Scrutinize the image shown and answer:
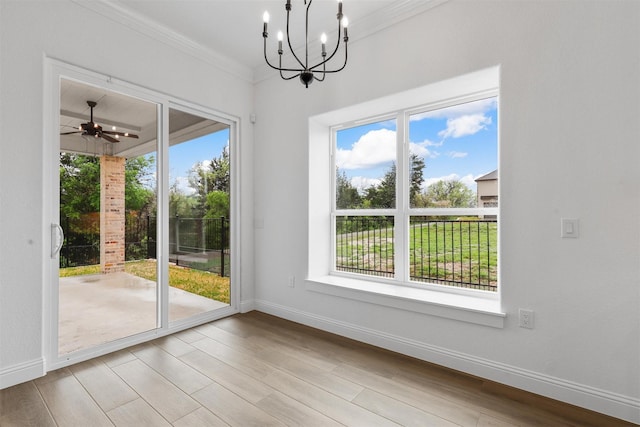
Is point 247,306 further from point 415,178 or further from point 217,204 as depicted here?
point 415,178

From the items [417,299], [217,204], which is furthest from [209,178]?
[417,299]

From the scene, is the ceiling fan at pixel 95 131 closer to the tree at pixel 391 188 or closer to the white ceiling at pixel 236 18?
the white ceiling at pixel 236 18

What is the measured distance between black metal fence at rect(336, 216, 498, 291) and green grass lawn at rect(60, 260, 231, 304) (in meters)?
1.36

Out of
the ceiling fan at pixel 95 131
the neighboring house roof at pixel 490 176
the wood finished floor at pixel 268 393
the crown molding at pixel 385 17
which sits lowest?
the wood finished floor at pixel 268 393

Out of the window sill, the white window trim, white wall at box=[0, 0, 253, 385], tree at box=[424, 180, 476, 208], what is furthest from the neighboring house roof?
white wall at box=[0, 0, 253, 385]

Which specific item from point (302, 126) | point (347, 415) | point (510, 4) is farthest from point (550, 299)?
point (302, 126)

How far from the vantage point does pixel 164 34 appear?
2.85 meters

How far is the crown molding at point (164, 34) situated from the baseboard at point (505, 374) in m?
2.92

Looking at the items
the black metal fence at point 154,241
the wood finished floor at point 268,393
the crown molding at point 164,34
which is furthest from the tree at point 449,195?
the crown molding at point 164,34

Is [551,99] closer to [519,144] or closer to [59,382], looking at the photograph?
[519,144]

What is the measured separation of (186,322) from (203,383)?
116 cm

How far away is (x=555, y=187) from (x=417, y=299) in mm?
1228

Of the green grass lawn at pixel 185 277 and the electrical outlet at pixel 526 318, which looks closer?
the electrical outlet at pixel 526 318

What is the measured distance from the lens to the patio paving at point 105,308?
2.38 metres
